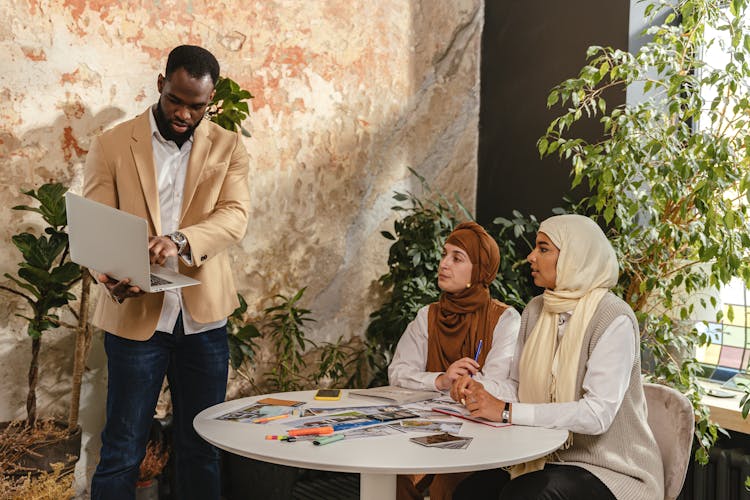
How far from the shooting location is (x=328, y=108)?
3.68m

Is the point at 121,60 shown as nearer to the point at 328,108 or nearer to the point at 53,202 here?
the point at 53,202

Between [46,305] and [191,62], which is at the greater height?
[191,62]

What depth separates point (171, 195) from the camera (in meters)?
2.35

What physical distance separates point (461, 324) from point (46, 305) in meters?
1.50

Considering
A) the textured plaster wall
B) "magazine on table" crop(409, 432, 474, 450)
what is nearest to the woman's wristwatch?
"magazine on table" crop(409, 432, 474, 450)

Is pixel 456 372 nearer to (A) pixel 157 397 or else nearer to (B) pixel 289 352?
(A) pixel 157 397

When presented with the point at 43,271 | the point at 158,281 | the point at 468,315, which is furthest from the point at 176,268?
the point at 468,315

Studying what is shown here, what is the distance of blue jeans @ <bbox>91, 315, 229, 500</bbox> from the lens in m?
2.21

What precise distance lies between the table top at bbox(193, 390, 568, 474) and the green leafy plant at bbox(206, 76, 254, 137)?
149cm

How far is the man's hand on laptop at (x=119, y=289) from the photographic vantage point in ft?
6.74

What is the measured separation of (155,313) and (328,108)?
5.81 ft

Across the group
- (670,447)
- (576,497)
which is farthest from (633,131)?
(576,497)

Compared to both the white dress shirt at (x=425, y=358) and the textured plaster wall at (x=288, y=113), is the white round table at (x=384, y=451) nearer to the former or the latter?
the white dress shirt at (x=425, y=358)

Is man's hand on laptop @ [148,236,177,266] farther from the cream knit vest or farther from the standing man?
the cream knit vest
